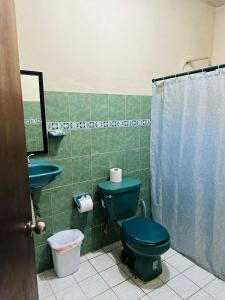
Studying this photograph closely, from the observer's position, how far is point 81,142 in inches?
77.0

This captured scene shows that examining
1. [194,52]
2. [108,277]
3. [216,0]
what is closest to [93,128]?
[108,277]

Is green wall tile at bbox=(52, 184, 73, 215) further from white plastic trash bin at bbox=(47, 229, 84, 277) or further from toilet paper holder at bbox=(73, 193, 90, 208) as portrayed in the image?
white plastic trash bin at bbox=(47, 229, 84, 277)

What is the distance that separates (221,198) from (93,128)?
1.25 m

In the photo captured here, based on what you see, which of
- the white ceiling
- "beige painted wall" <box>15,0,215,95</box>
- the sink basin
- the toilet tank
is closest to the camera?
the sink basin

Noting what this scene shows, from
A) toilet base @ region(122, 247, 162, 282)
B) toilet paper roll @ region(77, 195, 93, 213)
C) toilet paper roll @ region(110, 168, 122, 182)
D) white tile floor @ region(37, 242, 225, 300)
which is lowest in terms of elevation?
white tile floor @ region(37, 242, 225, 300)

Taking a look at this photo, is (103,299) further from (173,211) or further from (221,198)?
(221,198)

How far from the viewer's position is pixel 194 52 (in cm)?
256

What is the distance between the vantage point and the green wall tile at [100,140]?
2.02 meters

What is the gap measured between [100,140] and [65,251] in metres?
1.03

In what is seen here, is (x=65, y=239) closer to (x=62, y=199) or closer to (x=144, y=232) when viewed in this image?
(x=62, y=199)

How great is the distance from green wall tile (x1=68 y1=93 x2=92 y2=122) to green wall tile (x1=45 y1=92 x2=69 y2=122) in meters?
0.05

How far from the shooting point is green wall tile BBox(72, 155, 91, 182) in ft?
6.43

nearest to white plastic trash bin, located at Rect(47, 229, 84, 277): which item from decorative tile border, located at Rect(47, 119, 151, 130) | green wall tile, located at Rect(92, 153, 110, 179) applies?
green wall tile, located at Rect(92, 153, 110, 179)

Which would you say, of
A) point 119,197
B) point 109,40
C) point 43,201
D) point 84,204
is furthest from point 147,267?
point 109,40
